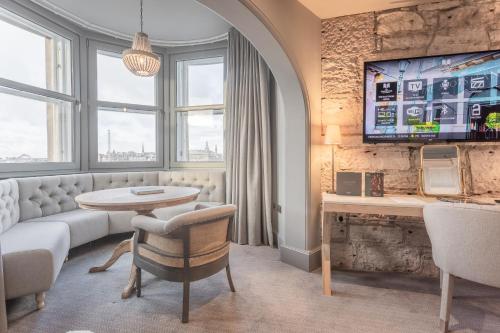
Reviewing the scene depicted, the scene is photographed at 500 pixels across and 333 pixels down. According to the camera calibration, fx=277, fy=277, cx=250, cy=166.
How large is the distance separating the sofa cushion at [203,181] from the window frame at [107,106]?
21.0 inches

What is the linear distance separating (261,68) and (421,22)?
5.28ft

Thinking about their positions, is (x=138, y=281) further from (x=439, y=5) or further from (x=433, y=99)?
(x=439, y=5)

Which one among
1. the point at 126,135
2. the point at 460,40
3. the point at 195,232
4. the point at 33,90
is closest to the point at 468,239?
the point at 195,232

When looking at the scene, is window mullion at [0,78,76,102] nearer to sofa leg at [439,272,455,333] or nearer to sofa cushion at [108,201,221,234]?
sofa cushion at [108,201,221,234]

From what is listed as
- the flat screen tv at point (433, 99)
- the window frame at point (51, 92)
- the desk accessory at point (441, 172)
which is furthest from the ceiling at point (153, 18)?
the desk accessory at point (441, 172)

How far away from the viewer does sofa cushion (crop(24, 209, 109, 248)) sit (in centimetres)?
271

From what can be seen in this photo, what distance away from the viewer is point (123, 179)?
3.68 metres

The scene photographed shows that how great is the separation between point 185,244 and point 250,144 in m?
1.84

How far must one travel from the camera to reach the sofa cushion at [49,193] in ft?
9.04

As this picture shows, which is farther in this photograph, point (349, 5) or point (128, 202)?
point (349, 5)

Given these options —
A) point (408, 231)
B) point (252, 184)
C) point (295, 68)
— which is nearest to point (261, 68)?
point (295, 68)

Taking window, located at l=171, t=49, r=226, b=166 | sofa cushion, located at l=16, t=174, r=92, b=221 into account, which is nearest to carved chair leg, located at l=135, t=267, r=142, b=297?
sofa cushion, located at l=16, t=174, r=92, b=221

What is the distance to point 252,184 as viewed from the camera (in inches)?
132

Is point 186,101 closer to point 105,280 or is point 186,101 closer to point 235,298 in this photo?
point 105,280
